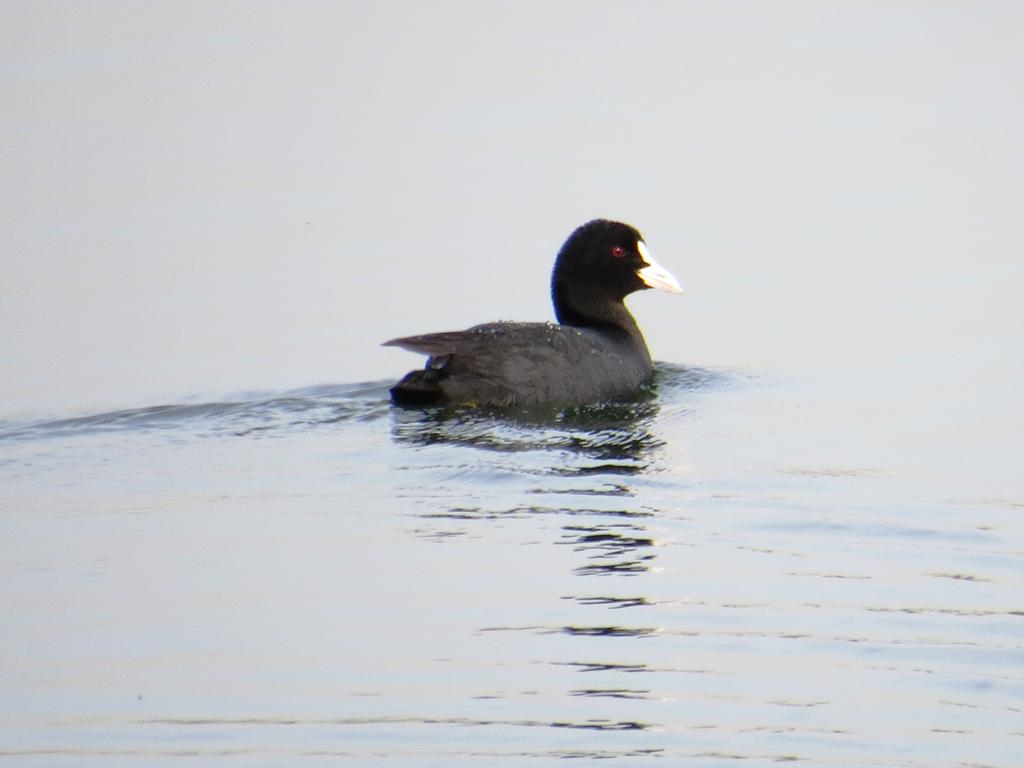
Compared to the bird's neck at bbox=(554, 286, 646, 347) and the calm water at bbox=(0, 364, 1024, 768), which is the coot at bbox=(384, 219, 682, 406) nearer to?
the bird's neck at bbox=(554, 286, 646, 347)

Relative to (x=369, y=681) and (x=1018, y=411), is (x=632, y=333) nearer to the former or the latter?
(x=1018, y=411)

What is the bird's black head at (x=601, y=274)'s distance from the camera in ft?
38.3

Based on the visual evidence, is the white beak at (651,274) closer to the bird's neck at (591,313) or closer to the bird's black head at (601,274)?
the bird's black head at (601,274)

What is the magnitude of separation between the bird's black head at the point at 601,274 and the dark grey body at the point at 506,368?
3.21ft

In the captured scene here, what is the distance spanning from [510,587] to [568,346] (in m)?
3.80

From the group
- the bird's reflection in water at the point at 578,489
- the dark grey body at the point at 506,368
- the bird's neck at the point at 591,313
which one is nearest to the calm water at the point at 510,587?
the bird's reflection in water at the point at 578,489

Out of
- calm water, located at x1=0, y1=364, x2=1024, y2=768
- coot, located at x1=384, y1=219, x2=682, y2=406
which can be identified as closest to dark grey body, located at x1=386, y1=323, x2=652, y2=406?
coot, located at x1=384, y1=219, x2=682, y2=406

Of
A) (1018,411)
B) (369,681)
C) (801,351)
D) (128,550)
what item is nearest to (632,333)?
(801,351)

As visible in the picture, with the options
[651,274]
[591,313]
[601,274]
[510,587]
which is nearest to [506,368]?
[591,313]

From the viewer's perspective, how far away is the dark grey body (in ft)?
33.0

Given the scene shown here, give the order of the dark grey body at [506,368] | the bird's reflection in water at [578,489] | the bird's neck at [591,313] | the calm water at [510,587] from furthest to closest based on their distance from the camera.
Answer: the bird's neck at [591,313] → the dark grey body at [506,368] → the bird's reflection in water at [578,489] → the calm water at [510,587]

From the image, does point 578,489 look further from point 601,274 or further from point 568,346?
point 601,274

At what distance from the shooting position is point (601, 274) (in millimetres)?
11781

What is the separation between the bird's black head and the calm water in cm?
Result: 146
